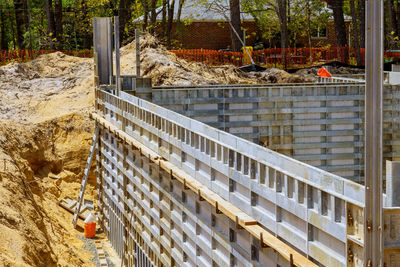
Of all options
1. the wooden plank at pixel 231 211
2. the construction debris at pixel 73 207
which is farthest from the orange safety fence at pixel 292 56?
the wooden plank at pixel 231 211

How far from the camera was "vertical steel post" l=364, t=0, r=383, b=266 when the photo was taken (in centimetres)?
771

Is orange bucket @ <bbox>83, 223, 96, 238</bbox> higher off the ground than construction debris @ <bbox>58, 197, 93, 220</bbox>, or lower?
lower

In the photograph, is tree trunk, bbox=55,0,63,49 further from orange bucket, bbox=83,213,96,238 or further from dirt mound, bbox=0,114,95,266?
orange bucket, bbox=83,213,96,238

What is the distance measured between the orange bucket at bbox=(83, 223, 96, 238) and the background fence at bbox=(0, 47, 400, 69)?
20569 millimetres

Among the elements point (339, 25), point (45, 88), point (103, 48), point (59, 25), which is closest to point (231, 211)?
point (103, 48)

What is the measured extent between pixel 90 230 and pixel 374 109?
662 inches

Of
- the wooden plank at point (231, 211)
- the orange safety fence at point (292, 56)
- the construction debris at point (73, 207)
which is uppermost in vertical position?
the orange safety fence at point (292, 56)

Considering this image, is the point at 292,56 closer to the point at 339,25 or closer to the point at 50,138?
the point at 339,25

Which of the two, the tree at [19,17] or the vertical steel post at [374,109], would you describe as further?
the tree at [19,17]

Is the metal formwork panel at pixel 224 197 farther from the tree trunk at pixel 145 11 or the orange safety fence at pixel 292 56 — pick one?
the tree trunk at pixel 145 11

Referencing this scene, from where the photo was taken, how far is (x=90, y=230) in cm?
2342

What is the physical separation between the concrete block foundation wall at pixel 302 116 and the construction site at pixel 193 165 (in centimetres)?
4

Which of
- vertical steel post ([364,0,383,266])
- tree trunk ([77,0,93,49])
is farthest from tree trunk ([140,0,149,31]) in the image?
vertical steel post ([364,0,383,266])

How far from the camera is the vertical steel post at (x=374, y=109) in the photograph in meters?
7.71
